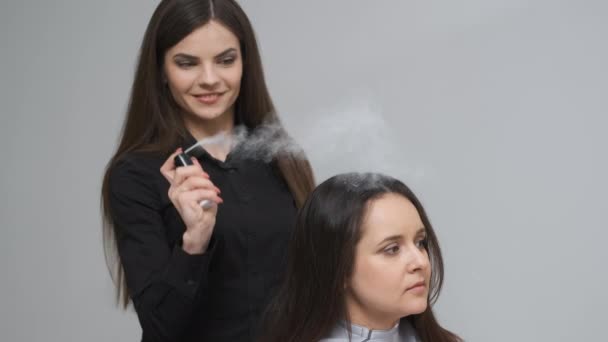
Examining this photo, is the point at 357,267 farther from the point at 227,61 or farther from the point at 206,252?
the point at 227,61

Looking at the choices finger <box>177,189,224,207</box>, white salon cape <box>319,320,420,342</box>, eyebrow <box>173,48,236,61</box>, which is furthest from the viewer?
eyebrow <box>173,48,236,61</box>

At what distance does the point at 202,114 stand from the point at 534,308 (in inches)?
63.8

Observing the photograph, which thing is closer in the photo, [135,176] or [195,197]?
[195,197]

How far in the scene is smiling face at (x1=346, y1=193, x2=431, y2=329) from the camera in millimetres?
1896

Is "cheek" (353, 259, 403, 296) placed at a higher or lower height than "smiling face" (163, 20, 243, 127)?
lower

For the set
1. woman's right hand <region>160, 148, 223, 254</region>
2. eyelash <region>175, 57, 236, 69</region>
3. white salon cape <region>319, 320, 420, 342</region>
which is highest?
eyelash <region>175, 57, 236, 69</region>

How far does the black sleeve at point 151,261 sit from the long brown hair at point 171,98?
7 cm

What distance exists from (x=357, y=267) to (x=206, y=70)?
1.79 feet

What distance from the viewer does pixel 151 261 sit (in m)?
2.00

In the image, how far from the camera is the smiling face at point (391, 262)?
6.22 ft

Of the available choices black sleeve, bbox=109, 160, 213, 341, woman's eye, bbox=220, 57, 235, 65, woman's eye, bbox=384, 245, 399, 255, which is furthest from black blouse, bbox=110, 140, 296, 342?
woman's eye, bbox=384, 245, 399, 255

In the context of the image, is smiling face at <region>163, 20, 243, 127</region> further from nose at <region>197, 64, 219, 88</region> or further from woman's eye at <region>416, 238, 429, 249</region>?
Result: woman's eye at <region>416, 238, 429, 249</region>

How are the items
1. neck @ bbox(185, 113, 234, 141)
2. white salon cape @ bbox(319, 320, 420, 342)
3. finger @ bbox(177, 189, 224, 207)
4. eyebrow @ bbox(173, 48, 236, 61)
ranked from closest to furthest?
finger @ bbox(177, 189, 224, 207) < white salon cape @ bbox(319, 320, 420, 342) < eyebrow @ bbox(173, 48, 236, 61) < neck @ bbox(185, 113, 234, 141)

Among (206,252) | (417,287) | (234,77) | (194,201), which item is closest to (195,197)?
(194,201)
